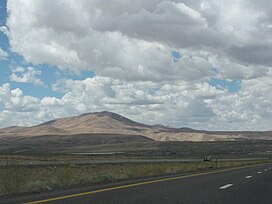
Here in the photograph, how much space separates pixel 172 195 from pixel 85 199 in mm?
2859

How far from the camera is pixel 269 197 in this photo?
47.3 feet

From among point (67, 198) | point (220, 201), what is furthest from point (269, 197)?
point (67, 198)

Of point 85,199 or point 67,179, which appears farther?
point 67,179

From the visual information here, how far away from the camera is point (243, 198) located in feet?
45.7

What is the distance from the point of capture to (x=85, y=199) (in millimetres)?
13469

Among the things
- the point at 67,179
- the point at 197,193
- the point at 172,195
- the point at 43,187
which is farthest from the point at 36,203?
the point at 67,179

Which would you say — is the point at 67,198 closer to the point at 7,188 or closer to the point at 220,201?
the point at 220,201

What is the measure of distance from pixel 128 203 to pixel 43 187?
25.4ft

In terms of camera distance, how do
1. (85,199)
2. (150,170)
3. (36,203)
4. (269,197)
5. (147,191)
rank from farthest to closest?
(150,170) < (147,191) < (269,197) < (85,199) < (36,203)

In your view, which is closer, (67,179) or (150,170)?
(67,179)

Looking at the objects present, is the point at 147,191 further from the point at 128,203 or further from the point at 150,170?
the point at 150,170

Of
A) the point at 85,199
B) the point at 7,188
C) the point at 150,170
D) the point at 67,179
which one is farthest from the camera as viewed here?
the point at 150,170

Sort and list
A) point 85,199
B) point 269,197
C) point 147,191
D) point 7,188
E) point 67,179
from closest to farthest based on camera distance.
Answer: point 85,199, point 269,197, point 147,191, point 7,188, point 67,179

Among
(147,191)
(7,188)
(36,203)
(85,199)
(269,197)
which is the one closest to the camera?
(36,203)
